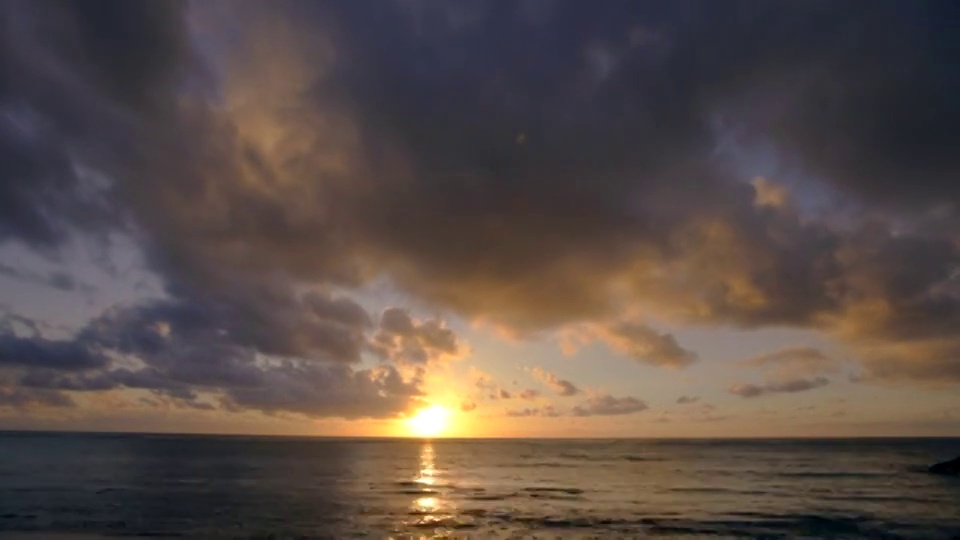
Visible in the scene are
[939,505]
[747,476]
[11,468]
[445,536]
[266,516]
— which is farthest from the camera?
[11,468]

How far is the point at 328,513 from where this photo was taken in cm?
4741

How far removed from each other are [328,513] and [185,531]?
432 inches

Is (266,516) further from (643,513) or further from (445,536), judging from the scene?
(643,513)

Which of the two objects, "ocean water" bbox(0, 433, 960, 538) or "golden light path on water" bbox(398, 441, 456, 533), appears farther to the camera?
"golden light path on water" bbox(398, 441, 456, 533)

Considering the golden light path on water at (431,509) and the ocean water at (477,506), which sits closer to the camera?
the ocean water at (477,506)

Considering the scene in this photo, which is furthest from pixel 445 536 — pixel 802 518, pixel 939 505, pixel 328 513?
pixel 939 505

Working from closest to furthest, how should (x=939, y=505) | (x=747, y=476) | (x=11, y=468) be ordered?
(x=939, y=505) < (x=747, y=476) < (x=11, y=468)

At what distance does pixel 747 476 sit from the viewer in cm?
8769

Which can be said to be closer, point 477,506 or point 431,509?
point 431,509

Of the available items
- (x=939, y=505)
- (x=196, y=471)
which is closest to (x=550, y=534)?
(x=939, y=505)

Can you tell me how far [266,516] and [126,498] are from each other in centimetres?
1963

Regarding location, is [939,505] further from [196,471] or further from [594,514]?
[196,471]

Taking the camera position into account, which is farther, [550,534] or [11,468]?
[11,468]

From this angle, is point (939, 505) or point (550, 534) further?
point (939, 505)
